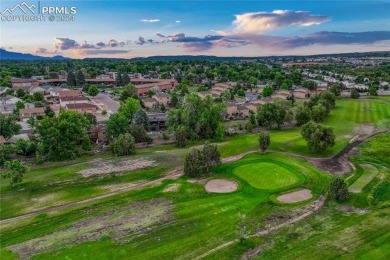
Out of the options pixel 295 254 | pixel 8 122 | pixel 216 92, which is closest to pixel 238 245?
pixel 295 254

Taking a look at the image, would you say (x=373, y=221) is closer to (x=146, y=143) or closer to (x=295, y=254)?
(x=295, y=254)

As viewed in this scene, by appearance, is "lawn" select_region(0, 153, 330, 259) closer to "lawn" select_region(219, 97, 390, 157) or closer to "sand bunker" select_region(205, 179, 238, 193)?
"sand bunker" select_region(205, 179, 238, 193)

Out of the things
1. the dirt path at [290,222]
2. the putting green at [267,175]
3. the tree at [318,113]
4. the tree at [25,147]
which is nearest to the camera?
the dirt path at [290,222]

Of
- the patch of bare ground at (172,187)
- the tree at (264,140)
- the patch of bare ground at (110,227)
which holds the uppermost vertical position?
the tree at (264,140)

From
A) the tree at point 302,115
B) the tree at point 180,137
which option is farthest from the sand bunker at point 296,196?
the tree at point 302,115

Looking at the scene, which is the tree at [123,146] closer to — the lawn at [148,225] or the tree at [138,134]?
the tree at [138,134]
